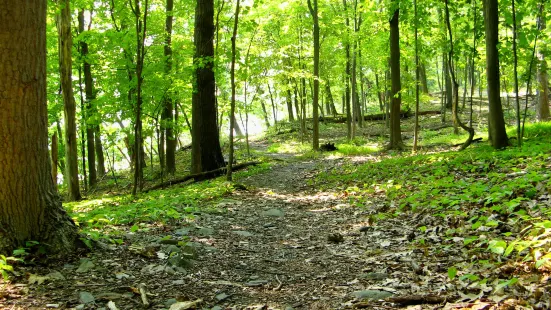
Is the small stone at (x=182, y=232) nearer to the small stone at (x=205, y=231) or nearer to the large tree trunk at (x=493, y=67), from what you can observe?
the small stone at (x=205, y=231)

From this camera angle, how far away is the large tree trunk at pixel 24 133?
145 inches

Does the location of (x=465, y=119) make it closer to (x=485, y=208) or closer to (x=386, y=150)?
(x=386, y=150)

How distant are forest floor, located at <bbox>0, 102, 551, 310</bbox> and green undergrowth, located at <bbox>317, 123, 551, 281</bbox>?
37mm

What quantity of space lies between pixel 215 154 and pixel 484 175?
7864mm

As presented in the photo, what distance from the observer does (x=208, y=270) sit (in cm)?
445

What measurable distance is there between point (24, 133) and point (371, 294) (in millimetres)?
3625

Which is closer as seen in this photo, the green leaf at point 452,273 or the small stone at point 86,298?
the small stone at point 86,298

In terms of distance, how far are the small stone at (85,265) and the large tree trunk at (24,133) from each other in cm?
25

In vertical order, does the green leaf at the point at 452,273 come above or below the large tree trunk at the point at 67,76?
below

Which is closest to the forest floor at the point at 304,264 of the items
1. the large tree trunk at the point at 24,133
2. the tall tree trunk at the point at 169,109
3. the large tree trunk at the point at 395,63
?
the large tree trunk at the point at 24,133

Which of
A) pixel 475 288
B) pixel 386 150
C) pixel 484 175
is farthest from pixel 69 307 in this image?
pixel 386 150

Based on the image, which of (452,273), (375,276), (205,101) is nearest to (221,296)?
(375,276)

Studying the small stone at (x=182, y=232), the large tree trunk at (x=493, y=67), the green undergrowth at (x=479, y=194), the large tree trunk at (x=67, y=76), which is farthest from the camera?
the large tree trunk at (x=67, y=76)

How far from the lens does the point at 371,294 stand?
3488mm
